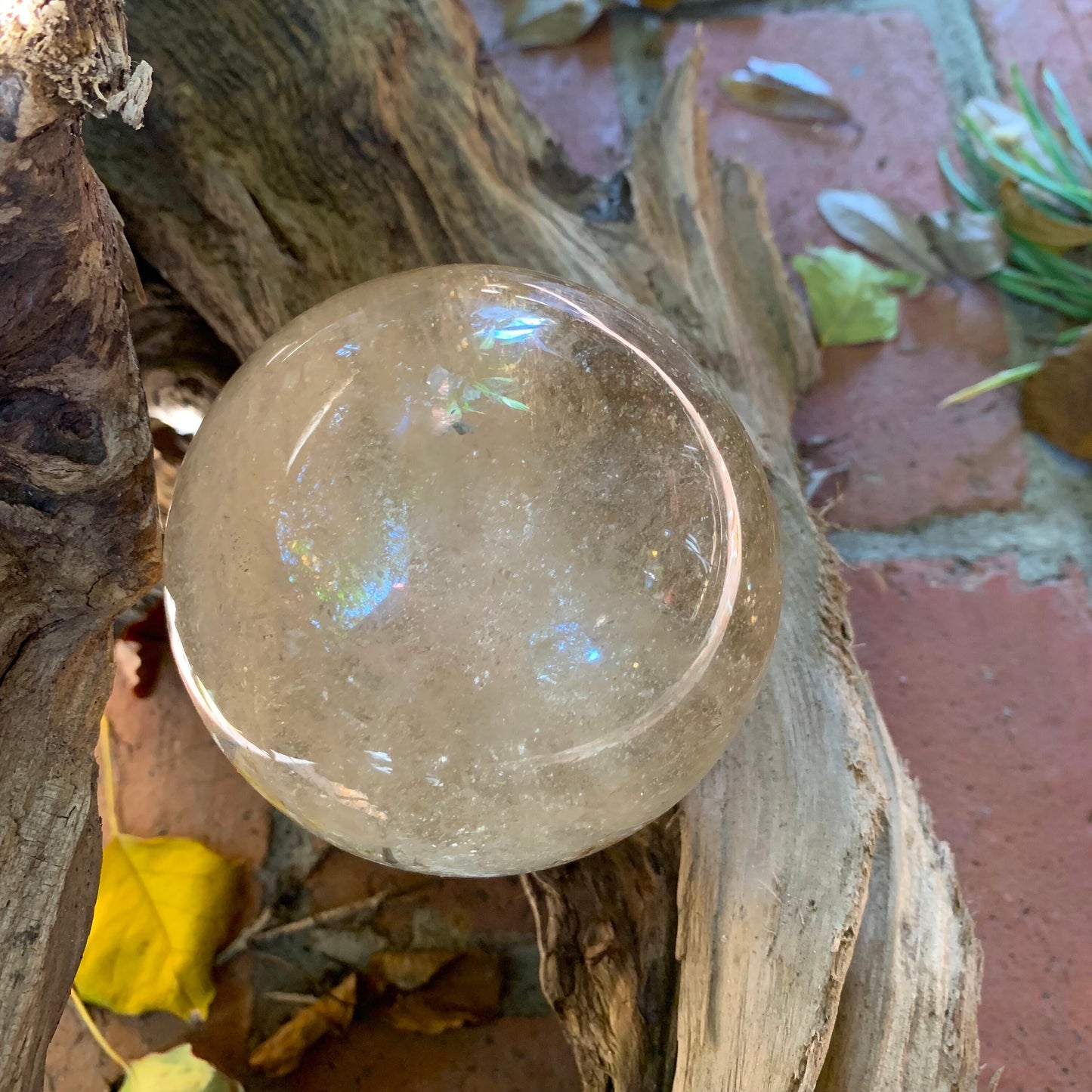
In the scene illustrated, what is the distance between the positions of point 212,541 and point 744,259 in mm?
416

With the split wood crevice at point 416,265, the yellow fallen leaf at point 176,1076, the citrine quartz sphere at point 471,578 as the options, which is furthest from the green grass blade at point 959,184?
the yellow fallen leaf at point 176,1076

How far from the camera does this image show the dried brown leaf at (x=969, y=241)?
81 centimetres

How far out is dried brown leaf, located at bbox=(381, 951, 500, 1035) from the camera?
0.59m

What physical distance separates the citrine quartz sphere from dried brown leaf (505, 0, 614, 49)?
1.85ft

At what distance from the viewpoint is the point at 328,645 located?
0.37 metres

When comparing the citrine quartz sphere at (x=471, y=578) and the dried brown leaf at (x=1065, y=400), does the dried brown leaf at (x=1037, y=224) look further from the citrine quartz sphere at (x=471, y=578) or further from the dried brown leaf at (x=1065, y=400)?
the citrine quartz sphere at (x=471, y=578)

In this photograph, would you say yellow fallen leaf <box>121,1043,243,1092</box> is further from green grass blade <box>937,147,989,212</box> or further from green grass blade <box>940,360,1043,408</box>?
green grass blade <box>937,147,989,212</box>

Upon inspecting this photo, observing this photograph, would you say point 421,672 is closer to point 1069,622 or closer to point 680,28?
point 1069,622

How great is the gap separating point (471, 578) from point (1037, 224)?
0.64 m

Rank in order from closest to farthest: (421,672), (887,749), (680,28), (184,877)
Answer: (421,672), (887,749), (184,877), (680,28)

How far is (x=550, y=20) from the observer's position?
882 millimetres

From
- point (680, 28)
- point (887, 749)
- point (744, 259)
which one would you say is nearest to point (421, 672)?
point (887, 749)

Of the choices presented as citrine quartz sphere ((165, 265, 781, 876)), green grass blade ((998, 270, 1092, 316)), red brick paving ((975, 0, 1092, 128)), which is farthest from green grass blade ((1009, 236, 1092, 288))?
citrine quartz sphere ((165, 265, 781, 876))

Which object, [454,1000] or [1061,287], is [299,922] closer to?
[454,1000]
